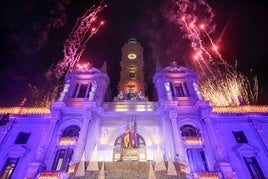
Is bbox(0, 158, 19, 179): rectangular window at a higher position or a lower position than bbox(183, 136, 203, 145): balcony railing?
lower

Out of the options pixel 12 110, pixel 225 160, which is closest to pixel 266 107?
pixel 225 160

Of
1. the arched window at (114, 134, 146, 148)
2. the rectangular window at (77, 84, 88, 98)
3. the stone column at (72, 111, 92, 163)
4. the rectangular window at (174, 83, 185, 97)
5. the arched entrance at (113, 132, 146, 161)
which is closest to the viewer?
the arched entrance at (113, 132, 146, 161)

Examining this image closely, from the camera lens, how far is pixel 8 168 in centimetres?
2694

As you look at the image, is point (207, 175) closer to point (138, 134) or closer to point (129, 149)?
point (129, 149)

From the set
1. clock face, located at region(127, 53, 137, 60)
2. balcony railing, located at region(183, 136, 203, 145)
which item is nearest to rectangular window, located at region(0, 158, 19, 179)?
balcony railing, located at region(183, 136, 203, 145)

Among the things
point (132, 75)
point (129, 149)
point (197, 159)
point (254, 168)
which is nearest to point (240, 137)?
point (254, 168)

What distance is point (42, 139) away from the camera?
2853 cm

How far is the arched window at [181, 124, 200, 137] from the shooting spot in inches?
1181

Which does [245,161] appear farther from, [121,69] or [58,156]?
[121,69]

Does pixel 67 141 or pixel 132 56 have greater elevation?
pixel 132 56

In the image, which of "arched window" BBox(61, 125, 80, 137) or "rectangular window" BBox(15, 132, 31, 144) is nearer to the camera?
"rectangular window" BBox(15, 132, 31, 144)

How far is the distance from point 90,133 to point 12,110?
1148cm

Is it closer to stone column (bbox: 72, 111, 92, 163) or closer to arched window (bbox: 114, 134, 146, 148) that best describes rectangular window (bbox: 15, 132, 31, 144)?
stone column (bbox: 72, 111, 92, 163)

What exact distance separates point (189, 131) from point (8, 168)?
20.7 m
